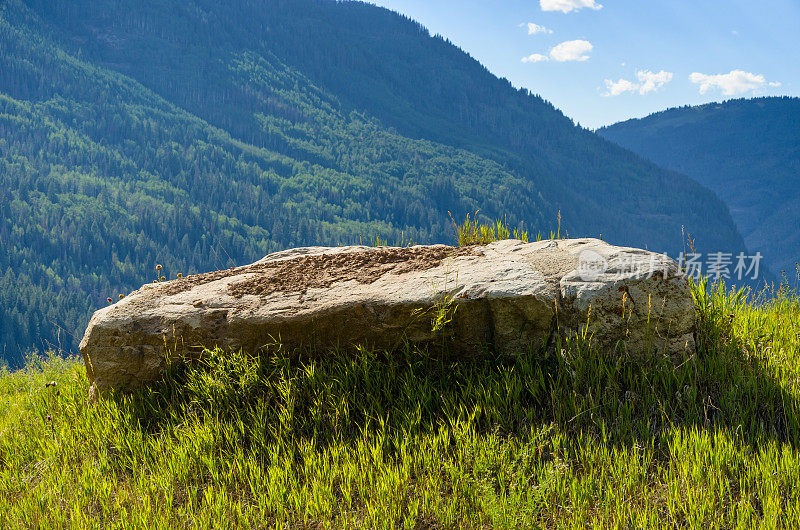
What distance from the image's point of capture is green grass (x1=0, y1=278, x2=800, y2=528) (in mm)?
2922

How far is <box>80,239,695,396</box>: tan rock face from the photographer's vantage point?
392 centimetres

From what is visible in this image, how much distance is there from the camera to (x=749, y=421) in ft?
11.4

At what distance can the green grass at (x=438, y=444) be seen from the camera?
2.92 meters

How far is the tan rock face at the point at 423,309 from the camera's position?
12.8ft

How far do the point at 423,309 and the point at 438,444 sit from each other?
1.02 metres

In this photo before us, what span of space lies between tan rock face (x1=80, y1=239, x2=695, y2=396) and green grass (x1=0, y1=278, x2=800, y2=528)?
0.57 ft

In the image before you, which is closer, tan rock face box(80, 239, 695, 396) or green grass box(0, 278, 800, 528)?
green grass box(0, 278, 800, 528)

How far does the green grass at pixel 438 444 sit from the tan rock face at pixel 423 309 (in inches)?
6.8

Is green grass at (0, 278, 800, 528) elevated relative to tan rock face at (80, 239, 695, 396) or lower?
lower

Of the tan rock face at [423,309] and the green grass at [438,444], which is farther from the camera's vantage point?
the tan rock face at [423,309]

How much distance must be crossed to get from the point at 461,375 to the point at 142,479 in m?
2.30

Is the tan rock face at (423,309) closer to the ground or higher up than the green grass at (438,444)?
higher up

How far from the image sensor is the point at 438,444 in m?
3.45

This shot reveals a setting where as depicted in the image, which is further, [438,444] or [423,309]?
[423,309]
